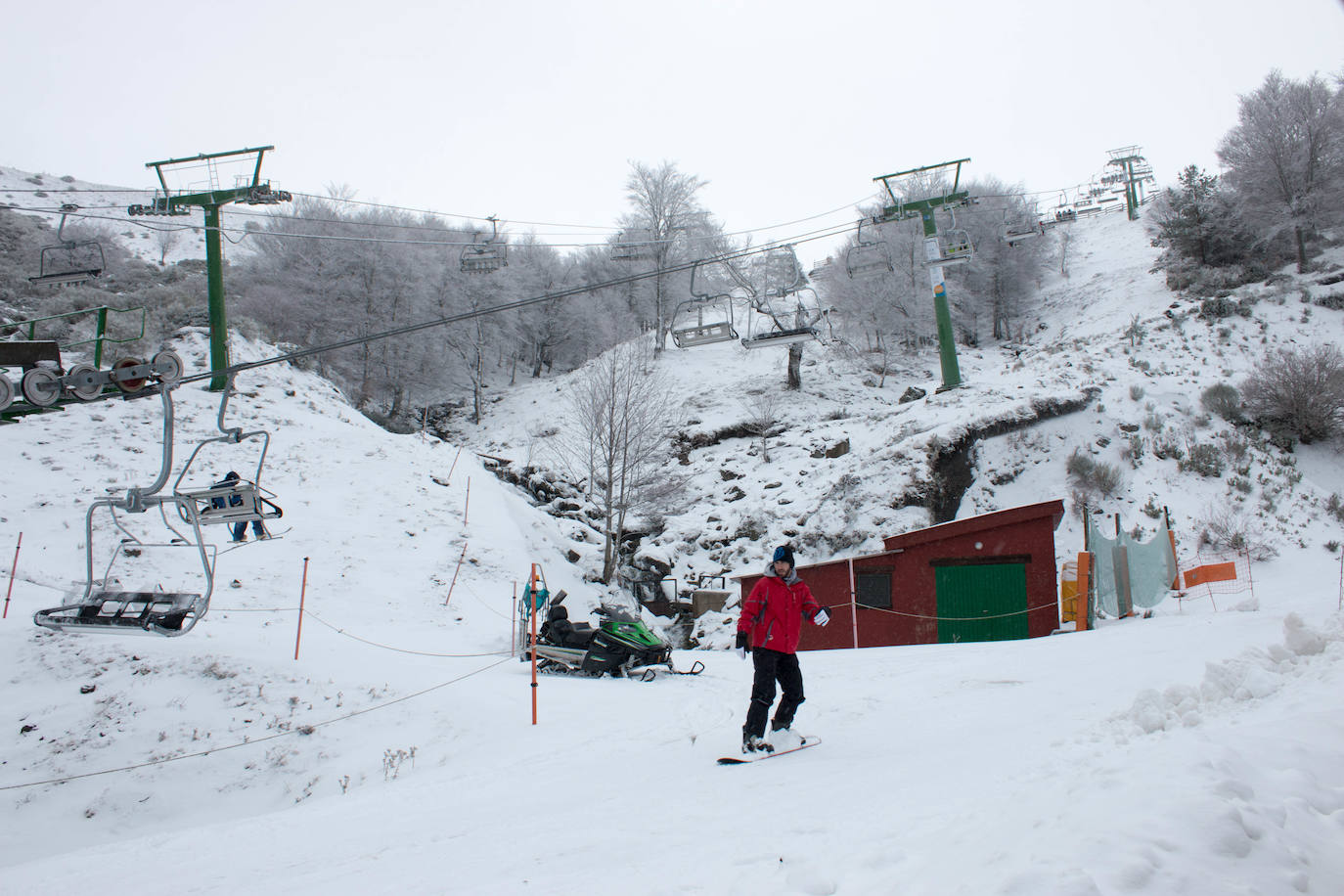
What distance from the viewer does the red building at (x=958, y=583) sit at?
15266 mm

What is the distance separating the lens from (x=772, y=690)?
643 centimetres

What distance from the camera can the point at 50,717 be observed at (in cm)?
857

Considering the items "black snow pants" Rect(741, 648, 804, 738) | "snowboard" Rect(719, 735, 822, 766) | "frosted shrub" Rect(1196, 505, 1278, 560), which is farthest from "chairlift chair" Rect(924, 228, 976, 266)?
"snowboard" Rect(719, 735, 822, 766)

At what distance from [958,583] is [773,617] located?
35.8 ft

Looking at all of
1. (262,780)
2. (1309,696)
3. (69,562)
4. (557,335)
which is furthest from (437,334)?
(1309,696)

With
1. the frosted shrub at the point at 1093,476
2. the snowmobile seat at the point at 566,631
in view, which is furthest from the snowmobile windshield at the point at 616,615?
the frosted shrub at the point at 1093,476

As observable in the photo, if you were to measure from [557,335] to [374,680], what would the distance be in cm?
4339

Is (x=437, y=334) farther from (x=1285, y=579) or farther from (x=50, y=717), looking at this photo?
(x=1285, y=579)

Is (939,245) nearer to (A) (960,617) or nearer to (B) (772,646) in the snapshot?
(A) (960,617)

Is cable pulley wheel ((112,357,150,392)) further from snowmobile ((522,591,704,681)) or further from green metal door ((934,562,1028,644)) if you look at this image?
green metal door ((934,562,1028,644))

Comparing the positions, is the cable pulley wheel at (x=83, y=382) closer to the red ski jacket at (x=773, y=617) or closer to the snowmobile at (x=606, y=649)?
the snowmobile at (x=606, y=649)

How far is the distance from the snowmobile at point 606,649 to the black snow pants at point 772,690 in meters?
5.55

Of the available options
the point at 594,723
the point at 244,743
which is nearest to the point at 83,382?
the point at 244,743

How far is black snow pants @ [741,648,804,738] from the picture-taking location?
251 inches
